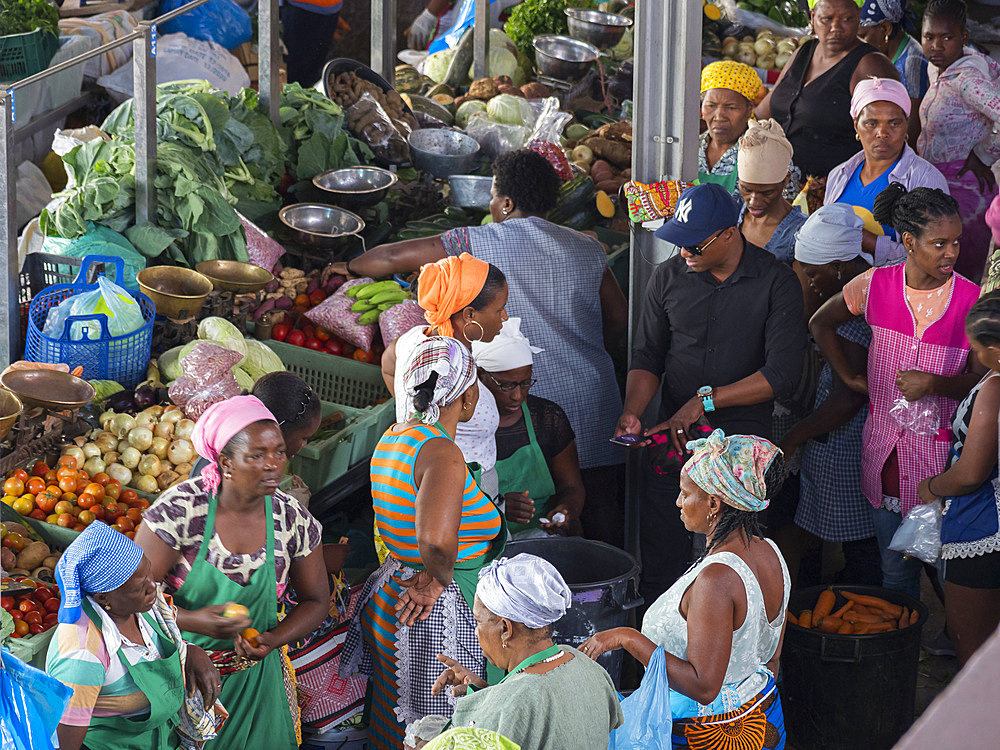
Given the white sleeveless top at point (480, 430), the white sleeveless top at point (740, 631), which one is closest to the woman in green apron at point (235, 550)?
the white sleeveless top at point (480, 430)

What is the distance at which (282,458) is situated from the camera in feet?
9.10

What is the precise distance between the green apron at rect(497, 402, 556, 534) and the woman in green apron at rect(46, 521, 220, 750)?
146cm

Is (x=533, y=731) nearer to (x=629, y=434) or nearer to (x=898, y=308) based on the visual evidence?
(x=629, y=434)

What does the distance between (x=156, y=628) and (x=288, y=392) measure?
84 cm

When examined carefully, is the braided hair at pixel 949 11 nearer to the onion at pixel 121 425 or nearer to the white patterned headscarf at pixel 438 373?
the white patterned headscarf at pixel 438 373

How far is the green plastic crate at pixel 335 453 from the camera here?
3.96 m

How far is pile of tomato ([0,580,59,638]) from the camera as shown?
3.13 m

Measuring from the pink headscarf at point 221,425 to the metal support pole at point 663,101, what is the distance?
2077 mm

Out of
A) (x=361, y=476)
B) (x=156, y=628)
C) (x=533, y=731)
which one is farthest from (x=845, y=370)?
(x=156, y=628)

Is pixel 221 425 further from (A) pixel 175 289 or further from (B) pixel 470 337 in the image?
(A) pixel 175 289

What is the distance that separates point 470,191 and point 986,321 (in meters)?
2.81

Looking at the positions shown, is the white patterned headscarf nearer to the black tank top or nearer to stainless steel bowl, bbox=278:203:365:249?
stainless steel bowl, bbox=278:203:365:249

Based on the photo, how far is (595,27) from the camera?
6.92 metres

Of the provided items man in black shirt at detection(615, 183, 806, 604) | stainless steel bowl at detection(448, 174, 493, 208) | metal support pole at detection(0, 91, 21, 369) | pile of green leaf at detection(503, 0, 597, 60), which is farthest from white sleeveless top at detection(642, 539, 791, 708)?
pile of green leaf at detection(503, 0, 597, 60)
